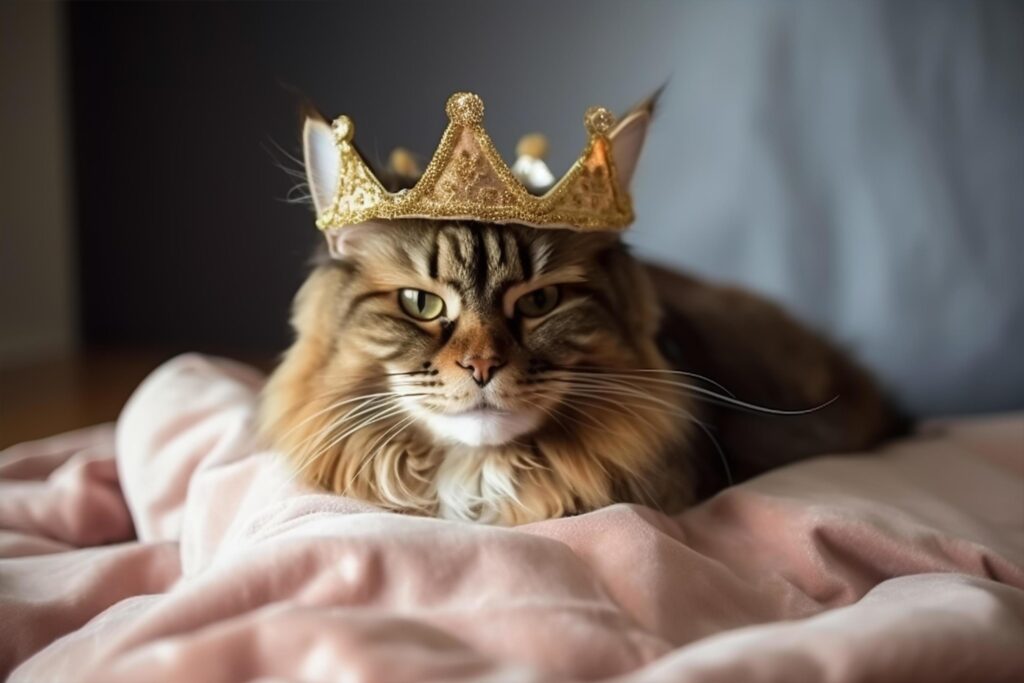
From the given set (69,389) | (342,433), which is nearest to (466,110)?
(342,433)

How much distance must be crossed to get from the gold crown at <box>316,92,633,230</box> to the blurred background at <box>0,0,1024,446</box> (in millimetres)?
204

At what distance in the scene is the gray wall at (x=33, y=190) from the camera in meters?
3.25

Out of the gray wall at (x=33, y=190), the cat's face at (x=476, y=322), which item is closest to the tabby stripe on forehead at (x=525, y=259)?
the cat's face at (x=476, y=322)

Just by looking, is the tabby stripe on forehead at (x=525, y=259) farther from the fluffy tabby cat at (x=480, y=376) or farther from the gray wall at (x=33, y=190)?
the gray wall at (x=33, y=190)

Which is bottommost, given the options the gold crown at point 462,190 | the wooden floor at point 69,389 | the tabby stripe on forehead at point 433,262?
the wooden floor at point 69,389

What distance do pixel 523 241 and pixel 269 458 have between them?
474 millimetres

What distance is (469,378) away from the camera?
108 centimetres

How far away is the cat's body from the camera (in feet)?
3.69

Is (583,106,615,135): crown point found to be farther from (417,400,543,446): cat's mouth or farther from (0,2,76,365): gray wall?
(0,2,76,365): gray wall

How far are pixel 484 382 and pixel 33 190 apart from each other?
2.98 metres

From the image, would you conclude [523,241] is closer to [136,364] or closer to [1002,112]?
[1002,112]

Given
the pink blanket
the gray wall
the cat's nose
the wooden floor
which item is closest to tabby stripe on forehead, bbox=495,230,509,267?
the cat's nose

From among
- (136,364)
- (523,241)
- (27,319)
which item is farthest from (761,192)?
(27,319)

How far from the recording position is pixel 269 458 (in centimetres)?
129
